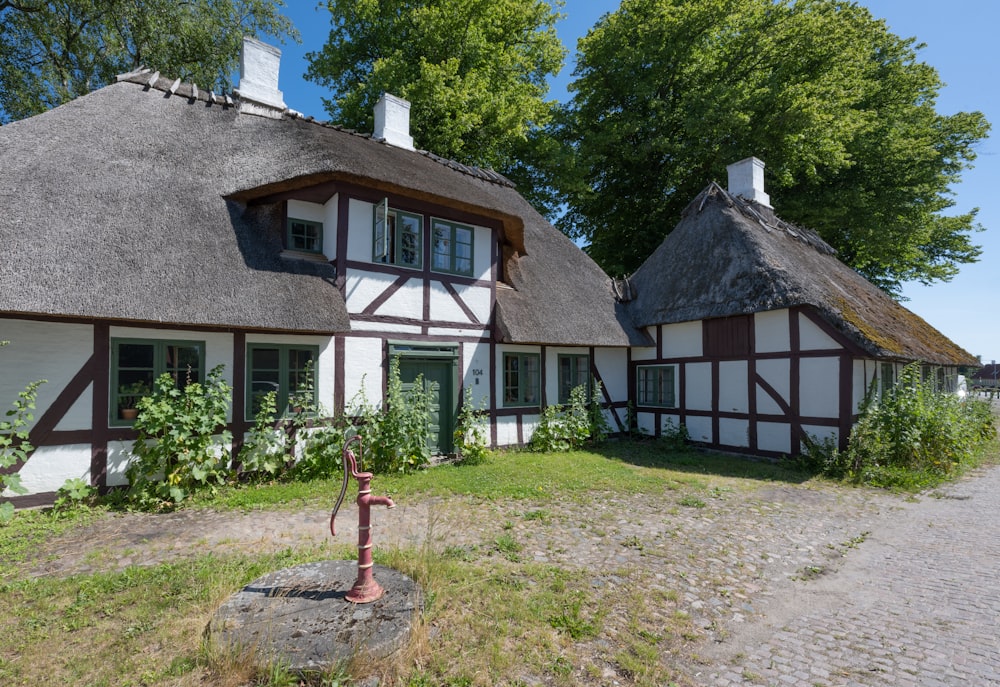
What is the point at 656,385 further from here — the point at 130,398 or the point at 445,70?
the point at 445,70

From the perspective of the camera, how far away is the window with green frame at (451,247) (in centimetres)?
949

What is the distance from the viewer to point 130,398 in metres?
6.70

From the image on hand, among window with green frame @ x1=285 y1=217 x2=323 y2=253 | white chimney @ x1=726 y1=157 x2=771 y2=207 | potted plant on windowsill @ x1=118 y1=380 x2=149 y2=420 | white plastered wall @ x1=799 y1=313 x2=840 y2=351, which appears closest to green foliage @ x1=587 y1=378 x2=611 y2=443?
white plastered wall @ x1=799 y1=313 x2=840 y2=351

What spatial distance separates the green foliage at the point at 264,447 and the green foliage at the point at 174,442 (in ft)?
1.42

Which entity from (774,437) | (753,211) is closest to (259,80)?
(753,211)

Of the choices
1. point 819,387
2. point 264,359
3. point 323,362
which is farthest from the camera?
point 819,387

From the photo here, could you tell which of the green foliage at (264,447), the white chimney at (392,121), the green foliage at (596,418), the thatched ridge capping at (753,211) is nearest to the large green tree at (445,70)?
the white chimney at (392,121)

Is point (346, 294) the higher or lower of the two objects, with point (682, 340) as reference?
higher

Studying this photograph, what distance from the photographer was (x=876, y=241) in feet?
58.7

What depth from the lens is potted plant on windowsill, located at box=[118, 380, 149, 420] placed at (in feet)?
21.7

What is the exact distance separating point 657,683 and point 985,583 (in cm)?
394

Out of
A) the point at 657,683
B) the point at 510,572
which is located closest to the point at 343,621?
the point at 510,572

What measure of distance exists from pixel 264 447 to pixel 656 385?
30.7ft

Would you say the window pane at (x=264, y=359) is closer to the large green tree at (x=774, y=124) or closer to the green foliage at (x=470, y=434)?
the green foliage at (x=470, y=434)
